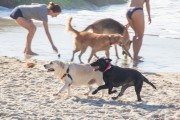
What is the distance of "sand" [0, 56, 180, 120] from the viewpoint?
19.7 feet

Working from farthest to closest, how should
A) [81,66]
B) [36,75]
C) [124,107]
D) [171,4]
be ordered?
[171,4] < [36,75] < [81,66] < [124,107]

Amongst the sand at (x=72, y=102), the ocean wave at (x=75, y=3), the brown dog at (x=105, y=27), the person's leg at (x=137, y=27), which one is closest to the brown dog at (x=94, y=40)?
the person's leg at (x=137, y=27)

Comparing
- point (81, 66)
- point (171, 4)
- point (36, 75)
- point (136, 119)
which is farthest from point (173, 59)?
point (171, 4)

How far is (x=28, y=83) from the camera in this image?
25.7 ft

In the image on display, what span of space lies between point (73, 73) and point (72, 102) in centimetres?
50

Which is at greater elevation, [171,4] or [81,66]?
[81,66]

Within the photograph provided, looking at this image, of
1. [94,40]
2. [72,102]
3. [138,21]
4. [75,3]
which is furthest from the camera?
[75,3]

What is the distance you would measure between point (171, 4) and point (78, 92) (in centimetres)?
1884

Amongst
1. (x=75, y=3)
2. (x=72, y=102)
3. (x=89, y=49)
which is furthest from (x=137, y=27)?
(x=75, y=3)

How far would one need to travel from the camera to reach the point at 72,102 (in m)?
6.68

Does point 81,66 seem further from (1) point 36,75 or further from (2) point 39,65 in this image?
(2) point 39,65

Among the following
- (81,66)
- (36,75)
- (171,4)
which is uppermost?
(81,66)

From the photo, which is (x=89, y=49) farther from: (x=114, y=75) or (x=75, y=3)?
(x=75, y=3)

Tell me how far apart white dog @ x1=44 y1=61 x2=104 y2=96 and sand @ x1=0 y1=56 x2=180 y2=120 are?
0.71ft
